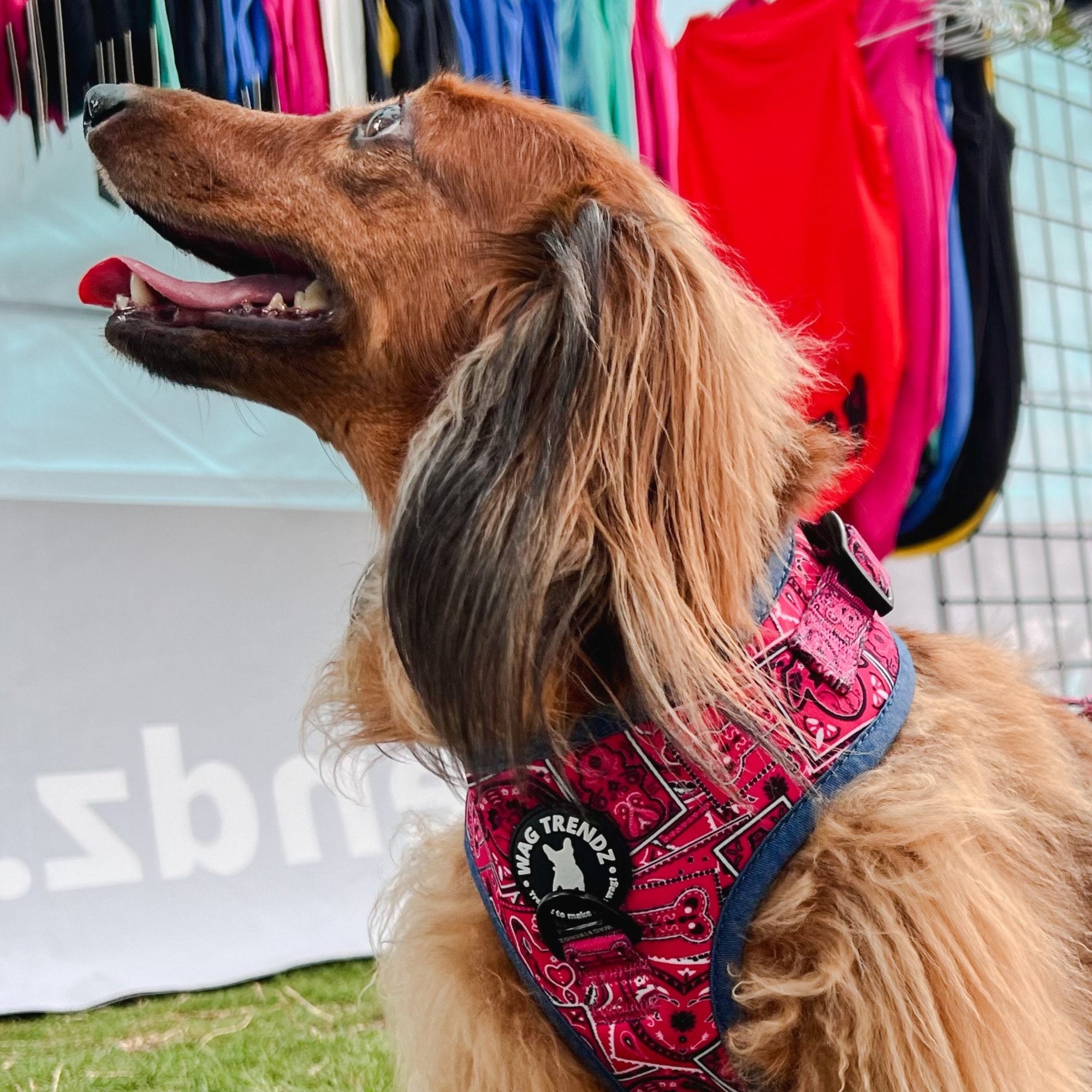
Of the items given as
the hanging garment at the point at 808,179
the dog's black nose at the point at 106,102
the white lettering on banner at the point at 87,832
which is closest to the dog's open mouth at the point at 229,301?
the dog's black nose at the point at 106,102

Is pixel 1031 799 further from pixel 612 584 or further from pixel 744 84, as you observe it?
pixel 744 84

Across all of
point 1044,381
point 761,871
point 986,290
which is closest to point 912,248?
point 986,290

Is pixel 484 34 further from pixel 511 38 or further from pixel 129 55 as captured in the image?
pixel 129 55

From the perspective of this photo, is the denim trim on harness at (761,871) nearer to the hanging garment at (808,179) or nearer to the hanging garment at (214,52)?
the hanging garment at (808,179)

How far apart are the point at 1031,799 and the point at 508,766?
0.53m

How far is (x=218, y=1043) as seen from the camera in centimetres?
209

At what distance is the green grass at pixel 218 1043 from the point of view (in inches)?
73.9

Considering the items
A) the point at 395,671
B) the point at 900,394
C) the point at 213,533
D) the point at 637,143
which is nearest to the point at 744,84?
the point at 637,143

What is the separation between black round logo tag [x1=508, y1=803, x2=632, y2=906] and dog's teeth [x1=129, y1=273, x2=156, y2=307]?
29.5 inches

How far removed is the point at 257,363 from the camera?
1277 millimetres

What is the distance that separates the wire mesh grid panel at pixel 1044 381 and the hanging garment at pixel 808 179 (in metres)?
1.39

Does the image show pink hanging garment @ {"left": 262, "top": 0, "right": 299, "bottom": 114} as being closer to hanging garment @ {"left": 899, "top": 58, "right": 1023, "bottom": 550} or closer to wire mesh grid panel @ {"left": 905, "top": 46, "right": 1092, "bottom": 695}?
hanging garment @ {"left": 899, "top": 58, "right": 1023, "bottom": 550}

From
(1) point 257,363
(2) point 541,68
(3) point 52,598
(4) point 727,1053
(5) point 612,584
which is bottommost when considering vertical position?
(4) point 727,1053

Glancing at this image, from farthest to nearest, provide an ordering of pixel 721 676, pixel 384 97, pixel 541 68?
pixel 541 68, pixel 384 97, pixel 721 676
